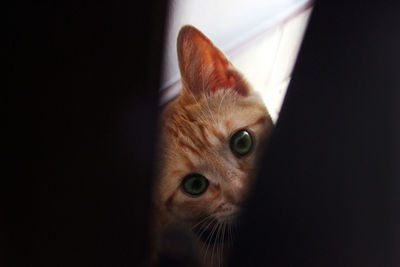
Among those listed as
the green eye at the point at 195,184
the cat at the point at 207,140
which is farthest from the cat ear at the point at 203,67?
the green eye at the point at 195,184

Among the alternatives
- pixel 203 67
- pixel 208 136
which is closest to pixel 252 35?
pixel 203 67

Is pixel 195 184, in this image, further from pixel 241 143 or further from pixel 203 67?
pixel 203 67

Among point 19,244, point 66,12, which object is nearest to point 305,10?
point 66,12

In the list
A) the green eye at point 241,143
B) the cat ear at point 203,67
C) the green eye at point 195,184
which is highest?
the cat ear at point 203,67

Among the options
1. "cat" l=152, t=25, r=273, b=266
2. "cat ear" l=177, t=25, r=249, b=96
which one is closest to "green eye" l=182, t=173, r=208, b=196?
"cat" l=152, t=25, r=273, b=266

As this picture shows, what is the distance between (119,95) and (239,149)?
272mm

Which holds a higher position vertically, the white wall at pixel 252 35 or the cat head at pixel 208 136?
the white wall at pixel 252 35

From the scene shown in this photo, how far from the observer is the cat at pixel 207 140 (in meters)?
0.66

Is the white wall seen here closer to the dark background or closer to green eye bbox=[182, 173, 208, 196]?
the dark background

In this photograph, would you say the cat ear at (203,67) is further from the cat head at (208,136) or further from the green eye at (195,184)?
the green eye at (195,184)

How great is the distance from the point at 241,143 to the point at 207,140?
0.07 metres

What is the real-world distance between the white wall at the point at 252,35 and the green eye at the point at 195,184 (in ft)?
0.55

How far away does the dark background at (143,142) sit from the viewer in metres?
0.67

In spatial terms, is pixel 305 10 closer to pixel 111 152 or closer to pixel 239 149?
pixel 239 149
